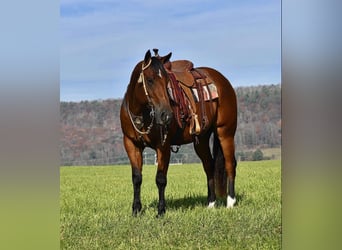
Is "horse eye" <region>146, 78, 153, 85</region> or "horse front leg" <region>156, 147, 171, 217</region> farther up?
"horse eye" <region>146, 78, 153, 85</region>

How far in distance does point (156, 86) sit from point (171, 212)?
2.19 feet

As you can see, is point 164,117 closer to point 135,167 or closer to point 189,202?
point 135,167

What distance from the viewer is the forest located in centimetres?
248

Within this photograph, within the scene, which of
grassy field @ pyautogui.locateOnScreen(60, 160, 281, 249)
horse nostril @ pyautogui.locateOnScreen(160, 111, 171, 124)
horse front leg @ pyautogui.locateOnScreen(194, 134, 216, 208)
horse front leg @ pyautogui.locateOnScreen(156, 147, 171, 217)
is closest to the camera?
grassy field @ pyautogui.locateOnScreen(60, 160, 281, 249)

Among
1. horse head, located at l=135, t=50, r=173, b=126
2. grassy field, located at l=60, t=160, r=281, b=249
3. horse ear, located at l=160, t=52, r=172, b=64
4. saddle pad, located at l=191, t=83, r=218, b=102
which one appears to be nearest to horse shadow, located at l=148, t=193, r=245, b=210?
grassy field, located at l=60, t=160, r=281, b=249

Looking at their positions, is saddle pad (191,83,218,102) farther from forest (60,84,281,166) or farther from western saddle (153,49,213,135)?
forest (60,84,281,166)

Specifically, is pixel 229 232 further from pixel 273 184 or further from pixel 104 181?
pixel 104 181


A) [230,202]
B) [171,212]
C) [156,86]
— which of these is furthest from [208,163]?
[156,86]

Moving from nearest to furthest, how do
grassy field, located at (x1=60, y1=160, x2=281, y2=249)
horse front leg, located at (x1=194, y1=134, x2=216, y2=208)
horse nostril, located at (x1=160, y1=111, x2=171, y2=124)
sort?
grassy field, located at (x1=60, y1=160, x2=281, y2=249), horse nostril, located at (x1=160, y1=111, x2=171, y2=124), horse front leg, located at (x1=194, y1=134, x2=216, y2=208)

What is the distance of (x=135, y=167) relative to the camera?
278 cm
